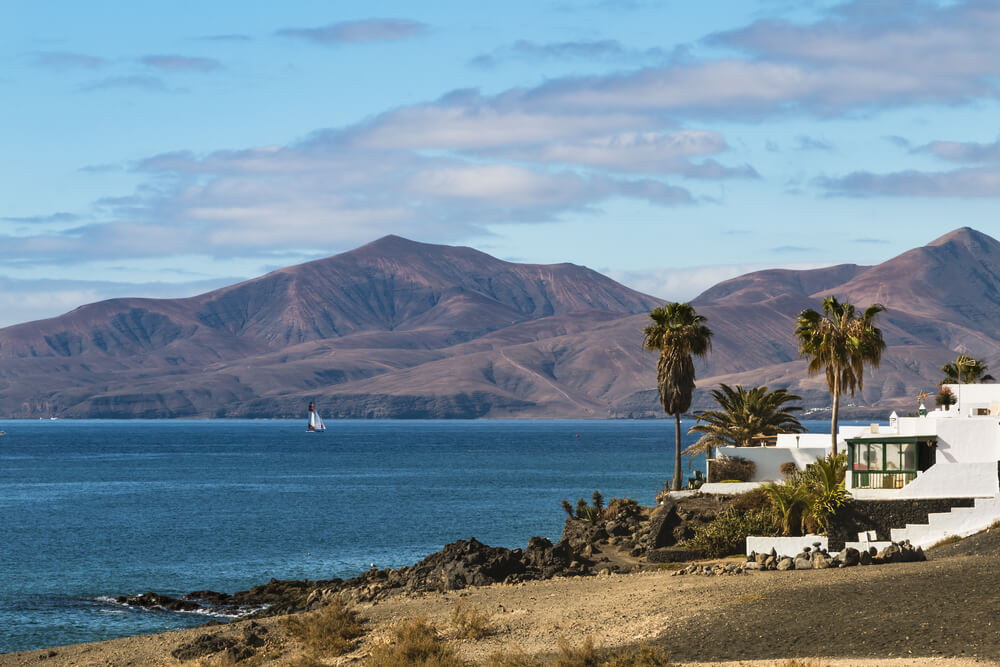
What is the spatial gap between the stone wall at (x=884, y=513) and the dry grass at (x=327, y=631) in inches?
637

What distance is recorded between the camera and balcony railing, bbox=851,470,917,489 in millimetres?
41219

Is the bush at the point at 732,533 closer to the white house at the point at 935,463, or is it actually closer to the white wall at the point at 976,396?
the white house at the point at 935,463

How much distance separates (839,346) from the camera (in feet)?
150

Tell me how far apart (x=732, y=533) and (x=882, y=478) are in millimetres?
5718

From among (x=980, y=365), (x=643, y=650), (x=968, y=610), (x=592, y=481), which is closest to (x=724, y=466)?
(x=980, y=365)

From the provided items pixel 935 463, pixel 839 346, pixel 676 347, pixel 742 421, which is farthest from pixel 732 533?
pixel 742 421

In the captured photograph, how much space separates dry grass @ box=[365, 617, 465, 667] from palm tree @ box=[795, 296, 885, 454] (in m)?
24.2

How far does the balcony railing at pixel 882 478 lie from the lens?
41219 mm

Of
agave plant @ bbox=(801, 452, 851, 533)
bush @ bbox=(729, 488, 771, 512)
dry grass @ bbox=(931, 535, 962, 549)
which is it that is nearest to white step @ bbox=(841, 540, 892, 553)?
agave plant @ bbox=(801, 452, 851, 533)

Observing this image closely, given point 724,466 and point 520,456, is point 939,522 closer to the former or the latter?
point 724,466

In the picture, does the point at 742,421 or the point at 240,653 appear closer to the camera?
the point at 240,653

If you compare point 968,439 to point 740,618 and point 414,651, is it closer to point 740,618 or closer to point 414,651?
point 740,618

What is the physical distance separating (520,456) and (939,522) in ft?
442

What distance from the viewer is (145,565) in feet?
185
